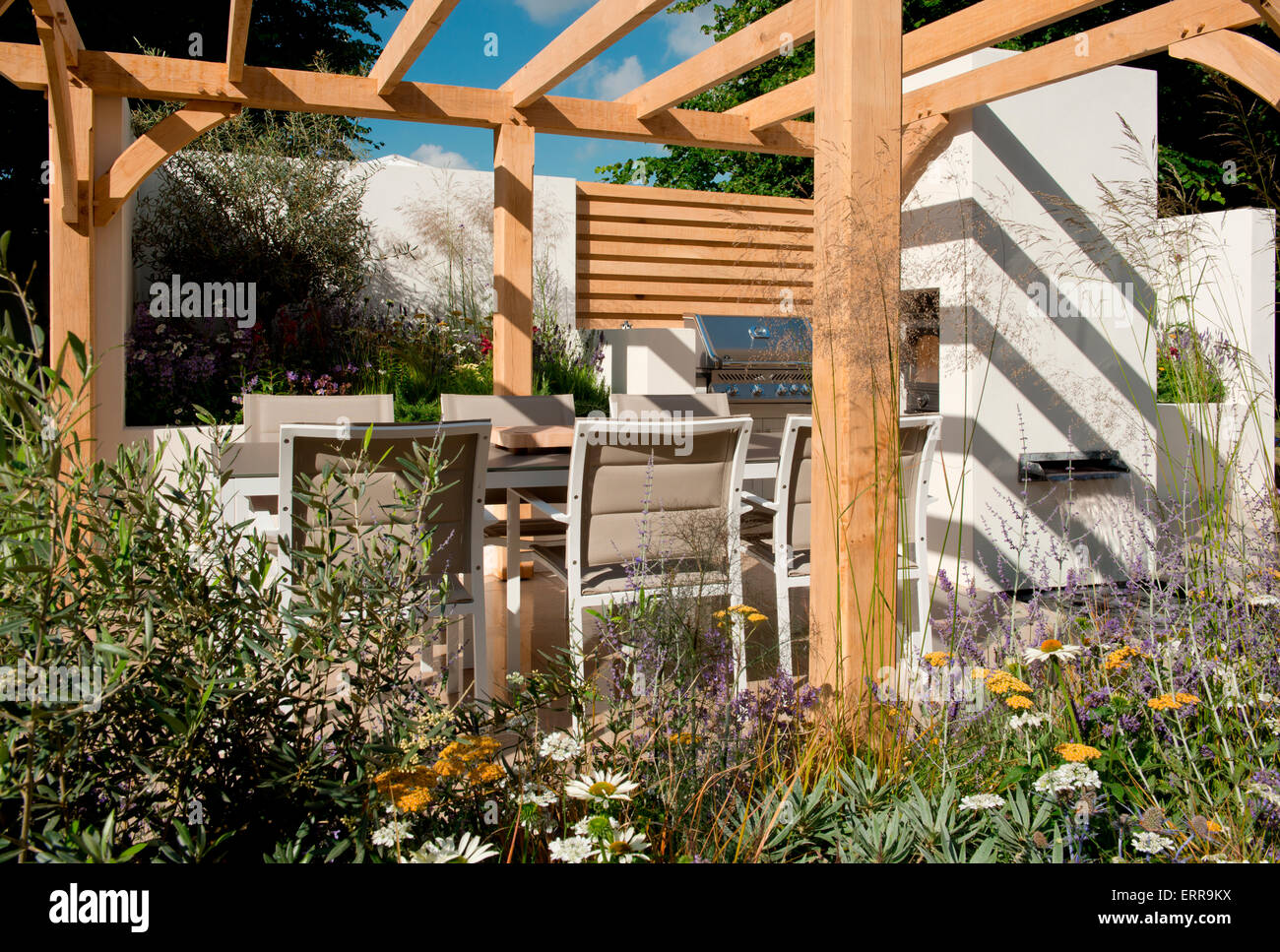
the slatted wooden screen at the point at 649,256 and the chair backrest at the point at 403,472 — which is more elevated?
the slatted wooden screen at the point at 649,256

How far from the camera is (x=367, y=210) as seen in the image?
8.26 metres

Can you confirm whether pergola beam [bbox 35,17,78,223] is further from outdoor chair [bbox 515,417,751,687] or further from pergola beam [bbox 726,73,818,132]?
pergola beam [bbox 726,73,818,132]

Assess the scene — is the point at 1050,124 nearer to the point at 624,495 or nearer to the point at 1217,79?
the point at 1217,79

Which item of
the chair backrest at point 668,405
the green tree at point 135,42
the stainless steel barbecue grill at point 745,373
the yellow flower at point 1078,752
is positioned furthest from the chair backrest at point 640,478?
the green tree at point 135,42

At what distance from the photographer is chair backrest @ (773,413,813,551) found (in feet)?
11.0

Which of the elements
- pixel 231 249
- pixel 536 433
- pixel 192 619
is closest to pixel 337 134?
pixel 231 249

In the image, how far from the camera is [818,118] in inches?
84.9

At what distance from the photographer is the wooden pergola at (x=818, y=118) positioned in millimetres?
2002

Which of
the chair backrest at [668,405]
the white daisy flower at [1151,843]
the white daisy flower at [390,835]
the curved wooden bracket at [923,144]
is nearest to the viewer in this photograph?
the white daisy flower at [390,835]

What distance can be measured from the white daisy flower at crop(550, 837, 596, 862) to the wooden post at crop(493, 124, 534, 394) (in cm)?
501

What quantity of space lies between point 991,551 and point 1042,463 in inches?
21.9

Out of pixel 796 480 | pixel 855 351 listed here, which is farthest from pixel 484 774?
pixel 796 480

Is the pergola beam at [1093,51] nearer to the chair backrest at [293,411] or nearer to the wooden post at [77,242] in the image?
the chair backrest at [293,411]

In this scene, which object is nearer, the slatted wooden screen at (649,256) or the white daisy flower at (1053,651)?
the white daisy flower at (1053,651)
